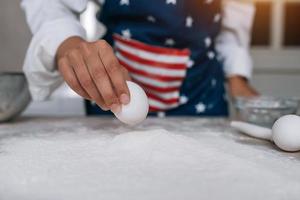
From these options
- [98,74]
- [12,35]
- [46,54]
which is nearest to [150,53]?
[46,54]

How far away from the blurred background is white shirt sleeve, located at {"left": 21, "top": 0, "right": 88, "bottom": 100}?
4.88 ft

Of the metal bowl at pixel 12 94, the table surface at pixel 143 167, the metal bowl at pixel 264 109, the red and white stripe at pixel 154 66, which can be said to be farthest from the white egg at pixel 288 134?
the metal bowl at pixel 12 94

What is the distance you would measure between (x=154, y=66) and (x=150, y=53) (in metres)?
0.03

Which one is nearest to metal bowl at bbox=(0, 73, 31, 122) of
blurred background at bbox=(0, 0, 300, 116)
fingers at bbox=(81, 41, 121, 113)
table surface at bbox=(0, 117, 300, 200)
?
table surface at bbox=(0, 117, 300, 200)

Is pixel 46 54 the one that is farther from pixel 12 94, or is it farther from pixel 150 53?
pixel 150 53

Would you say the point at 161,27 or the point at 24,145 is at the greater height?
the point at 161,27

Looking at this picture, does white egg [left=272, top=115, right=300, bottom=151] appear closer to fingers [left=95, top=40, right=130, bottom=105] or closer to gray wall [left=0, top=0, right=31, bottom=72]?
fingers [left=95, top=40, right=130, bottom=105]

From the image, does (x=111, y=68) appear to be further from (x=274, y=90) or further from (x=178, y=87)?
(x=274, y=90)

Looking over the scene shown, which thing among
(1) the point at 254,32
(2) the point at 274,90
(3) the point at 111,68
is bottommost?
(2) the point at 274,90

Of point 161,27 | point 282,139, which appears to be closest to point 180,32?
point 161,27

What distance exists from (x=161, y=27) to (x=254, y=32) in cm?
168

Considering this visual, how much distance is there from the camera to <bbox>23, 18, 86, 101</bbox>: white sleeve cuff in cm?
90

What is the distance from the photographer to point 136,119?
76 centimetres

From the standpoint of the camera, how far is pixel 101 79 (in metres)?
0.73
